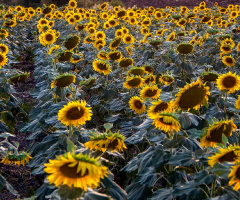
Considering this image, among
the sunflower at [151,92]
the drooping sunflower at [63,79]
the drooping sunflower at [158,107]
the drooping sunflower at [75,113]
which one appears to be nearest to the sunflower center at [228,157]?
the drooping sunflower at [158,107]

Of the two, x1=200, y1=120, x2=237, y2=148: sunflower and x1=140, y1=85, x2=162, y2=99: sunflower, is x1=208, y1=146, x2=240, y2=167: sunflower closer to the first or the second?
x1=200, y1=120, x2=237, y2=148: sunflower

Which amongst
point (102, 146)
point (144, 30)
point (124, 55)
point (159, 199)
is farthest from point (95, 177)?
point (144, 30)

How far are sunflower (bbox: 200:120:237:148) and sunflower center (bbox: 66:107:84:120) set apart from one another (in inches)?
30.9

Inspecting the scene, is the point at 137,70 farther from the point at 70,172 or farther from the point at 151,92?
the point at 70,172

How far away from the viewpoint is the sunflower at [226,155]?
133cm

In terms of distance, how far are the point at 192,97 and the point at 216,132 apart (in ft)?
0.96

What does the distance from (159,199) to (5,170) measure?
76.6 inches

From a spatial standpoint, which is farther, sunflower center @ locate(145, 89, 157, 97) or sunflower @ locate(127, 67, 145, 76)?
sunflower @ locate(127, 67, 145, 76)

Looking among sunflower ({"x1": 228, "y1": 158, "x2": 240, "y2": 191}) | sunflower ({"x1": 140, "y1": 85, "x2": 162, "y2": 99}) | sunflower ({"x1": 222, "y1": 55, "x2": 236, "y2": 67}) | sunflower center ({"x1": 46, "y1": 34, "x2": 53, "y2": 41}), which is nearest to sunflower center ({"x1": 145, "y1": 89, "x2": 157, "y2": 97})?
sunflower ({"x1": 140, "y1": 85, "x2": 162, "y2": 99})

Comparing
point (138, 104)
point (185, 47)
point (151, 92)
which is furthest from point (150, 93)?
point (185, 47)

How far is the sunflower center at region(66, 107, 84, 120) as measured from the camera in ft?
6.67

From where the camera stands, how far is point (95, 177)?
118 centimetres

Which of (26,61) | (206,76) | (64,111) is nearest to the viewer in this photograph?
(64,111)

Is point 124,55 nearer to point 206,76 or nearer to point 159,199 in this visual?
point 206,76
